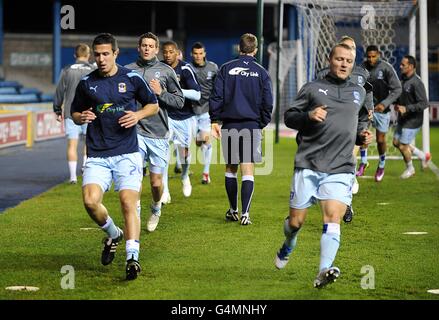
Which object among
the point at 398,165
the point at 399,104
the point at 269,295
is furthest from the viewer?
the point at 398,165

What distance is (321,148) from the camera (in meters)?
8.73

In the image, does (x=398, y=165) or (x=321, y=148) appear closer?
(x=321, y=148)

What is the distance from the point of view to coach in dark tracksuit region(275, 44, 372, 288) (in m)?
8.63

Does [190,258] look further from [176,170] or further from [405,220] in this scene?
[176,170]

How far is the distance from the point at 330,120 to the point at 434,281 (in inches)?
66.9

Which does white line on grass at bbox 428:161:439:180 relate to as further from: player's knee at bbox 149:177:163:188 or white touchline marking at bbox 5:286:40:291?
white touchline marking at bbox 5:286:40:291

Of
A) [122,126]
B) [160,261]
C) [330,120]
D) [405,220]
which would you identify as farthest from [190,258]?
[405,220]

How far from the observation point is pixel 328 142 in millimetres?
8703

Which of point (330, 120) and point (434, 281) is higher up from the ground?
point (330, 120)

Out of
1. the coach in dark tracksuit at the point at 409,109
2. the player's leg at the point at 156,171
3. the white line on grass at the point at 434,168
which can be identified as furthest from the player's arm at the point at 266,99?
the white line on grass at the point at 434,168

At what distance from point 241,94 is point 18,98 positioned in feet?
71.1

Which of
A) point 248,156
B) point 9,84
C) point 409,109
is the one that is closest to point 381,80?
point 409,109

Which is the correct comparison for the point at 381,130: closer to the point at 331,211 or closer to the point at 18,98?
the point at 331,211
